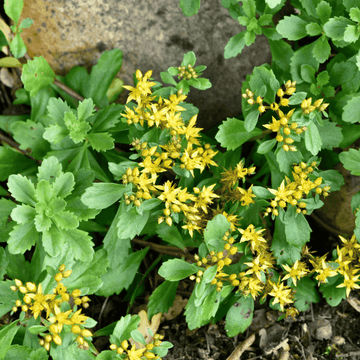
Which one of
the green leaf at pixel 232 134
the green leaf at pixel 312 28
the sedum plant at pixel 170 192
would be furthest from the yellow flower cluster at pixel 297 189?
the green leaf at pixel 312 28

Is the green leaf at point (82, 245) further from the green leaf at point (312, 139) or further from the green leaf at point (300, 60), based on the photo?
the green leaf at point (300, 60)

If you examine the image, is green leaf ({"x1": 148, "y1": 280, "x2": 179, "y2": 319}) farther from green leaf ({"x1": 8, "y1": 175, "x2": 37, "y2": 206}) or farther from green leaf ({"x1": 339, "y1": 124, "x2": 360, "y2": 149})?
green leaf ({"x1": 339, "y1": 124, "x2": 360, "y2": 149})

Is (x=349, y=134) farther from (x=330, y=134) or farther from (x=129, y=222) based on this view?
(x=129, y=222)

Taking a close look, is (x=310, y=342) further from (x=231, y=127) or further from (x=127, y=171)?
(x=127, y=171)

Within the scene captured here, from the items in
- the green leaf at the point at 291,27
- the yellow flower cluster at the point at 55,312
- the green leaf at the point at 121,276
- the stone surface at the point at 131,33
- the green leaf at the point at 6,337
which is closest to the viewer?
the yellow flower cluster at the point at 55,312

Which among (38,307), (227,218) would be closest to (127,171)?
(227,218)

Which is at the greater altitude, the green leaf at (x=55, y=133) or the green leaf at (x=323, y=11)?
the green leaf at (x=323, y=11)

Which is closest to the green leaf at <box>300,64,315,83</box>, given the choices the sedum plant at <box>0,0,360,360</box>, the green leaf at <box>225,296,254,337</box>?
the sedum plant at <box>0,0,360,360</box>
